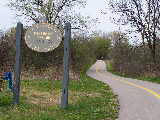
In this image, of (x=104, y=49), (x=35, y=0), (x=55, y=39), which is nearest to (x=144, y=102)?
(x=55, y=39)

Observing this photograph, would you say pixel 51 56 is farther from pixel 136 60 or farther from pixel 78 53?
pixel 136 60

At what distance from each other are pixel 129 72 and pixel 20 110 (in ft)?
97.6

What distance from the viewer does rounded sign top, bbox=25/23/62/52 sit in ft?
30.7

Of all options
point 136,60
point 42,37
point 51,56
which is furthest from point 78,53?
point 42,37

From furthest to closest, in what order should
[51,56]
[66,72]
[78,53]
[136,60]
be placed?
[136,60] → [78,53] → [51,56] → [66,72]

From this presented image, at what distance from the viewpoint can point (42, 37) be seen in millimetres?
9367

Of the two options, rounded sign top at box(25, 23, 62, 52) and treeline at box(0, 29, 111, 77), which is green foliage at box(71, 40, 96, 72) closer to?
treeline at box(0, 29, 111, 77)

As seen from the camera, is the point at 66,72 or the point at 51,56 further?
the point at 51,56

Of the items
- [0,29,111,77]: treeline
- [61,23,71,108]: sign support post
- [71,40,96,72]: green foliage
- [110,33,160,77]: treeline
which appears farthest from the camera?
[71,40,96,72]: green foliage

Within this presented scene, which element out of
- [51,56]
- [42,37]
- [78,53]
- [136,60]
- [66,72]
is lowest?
[66,72]

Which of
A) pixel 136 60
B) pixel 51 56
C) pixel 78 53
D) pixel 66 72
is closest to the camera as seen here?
pixel 66 72

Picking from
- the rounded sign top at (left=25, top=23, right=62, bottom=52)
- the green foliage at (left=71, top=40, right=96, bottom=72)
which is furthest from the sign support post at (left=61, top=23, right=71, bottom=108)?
the green foliage at (left=71, top=40, right=96, bottom=72)

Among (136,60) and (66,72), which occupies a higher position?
(136,60)

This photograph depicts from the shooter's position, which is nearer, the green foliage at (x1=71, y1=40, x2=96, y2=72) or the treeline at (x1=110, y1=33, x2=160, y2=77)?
the treeline at (x1=110, y1=33, x2=160, y2=77)
